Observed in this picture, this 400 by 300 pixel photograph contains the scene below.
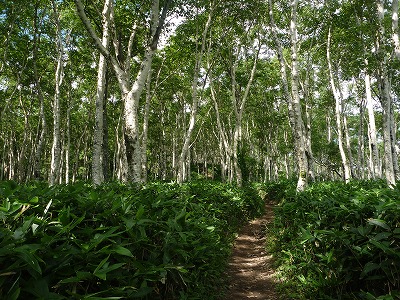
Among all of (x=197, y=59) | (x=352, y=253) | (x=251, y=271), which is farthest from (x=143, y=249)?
(x=197, y=59)

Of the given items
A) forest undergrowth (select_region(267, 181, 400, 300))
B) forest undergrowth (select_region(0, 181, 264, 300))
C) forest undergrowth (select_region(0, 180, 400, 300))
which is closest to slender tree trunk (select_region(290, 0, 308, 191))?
forest undergrowth (select_region(0, 180, 400, 300))

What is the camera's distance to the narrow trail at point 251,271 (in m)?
5.03

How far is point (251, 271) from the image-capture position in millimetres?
A: 6277

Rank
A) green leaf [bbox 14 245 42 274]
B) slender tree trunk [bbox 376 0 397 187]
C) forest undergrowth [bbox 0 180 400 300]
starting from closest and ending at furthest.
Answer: green leaf [bbox 14 245 42 274]
forest undergrowth [bbox 0 180 400 300]
slender tree trunk [bbox 376 0 397 187]

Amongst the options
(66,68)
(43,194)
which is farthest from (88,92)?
(43,194)

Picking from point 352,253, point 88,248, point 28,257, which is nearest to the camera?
point 28,257

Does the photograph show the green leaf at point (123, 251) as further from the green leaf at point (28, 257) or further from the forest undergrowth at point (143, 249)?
the green leaf at point (28, 257)

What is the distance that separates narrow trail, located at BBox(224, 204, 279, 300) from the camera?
16.5 ft

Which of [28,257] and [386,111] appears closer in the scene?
[28,257]

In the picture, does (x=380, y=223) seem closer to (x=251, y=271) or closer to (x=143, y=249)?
(x=143, y=249)

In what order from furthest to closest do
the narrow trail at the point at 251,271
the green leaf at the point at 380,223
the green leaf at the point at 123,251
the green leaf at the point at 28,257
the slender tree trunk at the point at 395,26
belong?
the slender tree trunk at the point at 395,26, the narrow trail at the point at 251,271, the green leaf at the point at 380,223, the green leaf at the point at 123,251, the green leaf at the point at 28,257

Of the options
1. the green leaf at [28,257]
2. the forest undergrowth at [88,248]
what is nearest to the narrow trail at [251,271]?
the forest undergrowth at [88,248]

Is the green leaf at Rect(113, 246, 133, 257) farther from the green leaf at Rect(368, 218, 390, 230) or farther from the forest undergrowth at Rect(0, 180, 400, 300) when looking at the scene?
the green leaf at Rect(368, 218, 390, 230)

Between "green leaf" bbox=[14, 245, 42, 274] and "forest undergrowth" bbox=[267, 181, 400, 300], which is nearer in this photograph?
"green leaf" bbox=[14, 245, 42, 274]
